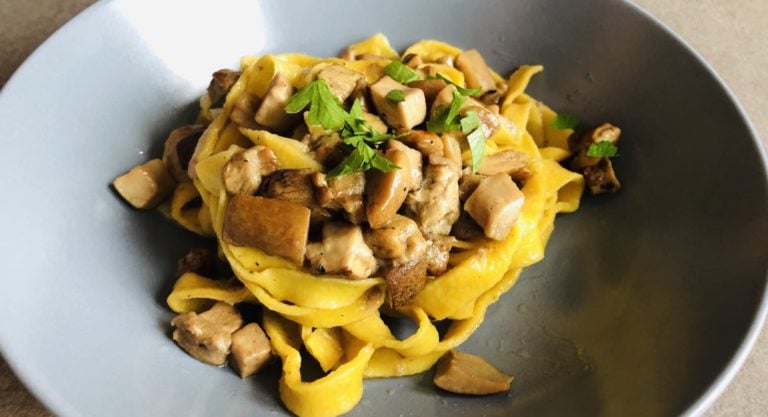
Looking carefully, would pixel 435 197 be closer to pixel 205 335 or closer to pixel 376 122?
pixel 376 122

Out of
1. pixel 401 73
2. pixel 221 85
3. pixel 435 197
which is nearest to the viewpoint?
pixel 435 197

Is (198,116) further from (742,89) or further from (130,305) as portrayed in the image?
(742,89)

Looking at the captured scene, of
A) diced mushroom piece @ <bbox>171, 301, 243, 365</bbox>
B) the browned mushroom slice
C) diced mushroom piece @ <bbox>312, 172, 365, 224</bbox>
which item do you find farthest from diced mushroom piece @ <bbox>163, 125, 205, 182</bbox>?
diced mushroom piece @ <bbox>312, 172, 365, 224</bbox>

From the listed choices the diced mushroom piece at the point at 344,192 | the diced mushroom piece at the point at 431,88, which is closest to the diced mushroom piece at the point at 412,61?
the diced mushroom piece at the point at 431,88

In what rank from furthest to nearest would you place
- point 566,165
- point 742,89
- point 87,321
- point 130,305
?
point 742,89, point 566,165, point 130,305, point 87,321

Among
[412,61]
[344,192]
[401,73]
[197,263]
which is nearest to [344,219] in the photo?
[344,192]

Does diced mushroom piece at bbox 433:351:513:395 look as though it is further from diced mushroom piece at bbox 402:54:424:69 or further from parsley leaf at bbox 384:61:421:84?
diced mushroom piece at bbox 402:54:424:69

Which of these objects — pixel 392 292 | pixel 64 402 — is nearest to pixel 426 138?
pixel 392 292
